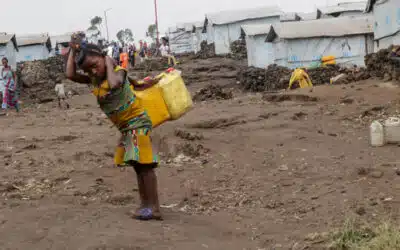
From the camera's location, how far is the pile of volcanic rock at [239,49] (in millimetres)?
28828

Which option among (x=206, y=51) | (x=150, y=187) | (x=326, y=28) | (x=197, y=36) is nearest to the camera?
(x=150, y=187)

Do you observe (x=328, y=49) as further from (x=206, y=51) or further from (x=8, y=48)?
(x=206, y=51)

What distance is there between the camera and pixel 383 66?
13844 mm

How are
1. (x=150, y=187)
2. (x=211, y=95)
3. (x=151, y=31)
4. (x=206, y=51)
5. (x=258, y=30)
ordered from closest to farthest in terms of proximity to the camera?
(x=150, y=187) → (x=211, y=95) → (x=258, y=30) → (x=206, y=51) → (x=151, y=31)

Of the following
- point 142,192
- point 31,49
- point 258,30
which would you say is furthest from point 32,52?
point 142,192

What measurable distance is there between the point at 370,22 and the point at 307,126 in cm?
1222

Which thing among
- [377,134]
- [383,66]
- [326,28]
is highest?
[326,28]

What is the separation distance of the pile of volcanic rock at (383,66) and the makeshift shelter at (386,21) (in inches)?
17.2

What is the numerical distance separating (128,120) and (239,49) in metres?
26.0

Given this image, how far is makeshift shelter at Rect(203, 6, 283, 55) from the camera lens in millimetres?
32125

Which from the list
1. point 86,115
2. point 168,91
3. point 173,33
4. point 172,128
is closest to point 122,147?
point 168,91

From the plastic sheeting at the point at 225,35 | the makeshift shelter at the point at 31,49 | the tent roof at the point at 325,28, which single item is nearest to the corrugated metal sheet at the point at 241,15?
the plastic sheeting at the point at 225,35

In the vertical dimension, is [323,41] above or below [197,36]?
above

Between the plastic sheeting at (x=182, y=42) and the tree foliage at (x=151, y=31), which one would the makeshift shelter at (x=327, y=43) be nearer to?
the plastic sheeting at (x=182, y=42)
